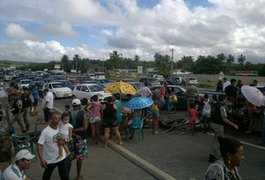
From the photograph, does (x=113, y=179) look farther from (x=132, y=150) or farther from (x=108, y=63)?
(x=108, y=63)

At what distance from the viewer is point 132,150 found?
32.7ft

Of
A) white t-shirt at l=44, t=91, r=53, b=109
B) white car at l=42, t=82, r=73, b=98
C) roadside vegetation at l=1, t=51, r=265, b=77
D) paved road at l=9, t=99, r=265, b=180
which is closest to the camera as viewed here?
paved road at l=9, t=99, r=265, b=180

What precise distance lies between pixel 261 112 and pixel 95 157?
20.3ft

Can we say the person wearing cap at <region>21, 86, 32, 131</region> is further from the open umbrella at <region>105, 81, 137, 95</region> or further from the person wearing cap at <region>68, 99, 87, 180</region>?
the person wearing cap at <region>68, 99, 87, 180</region>

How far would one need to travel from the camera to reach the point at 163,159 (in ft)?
29.0

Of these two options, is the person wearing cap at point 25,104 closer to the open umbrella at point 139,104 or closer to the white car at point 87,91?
the open umbrella at point 139,104

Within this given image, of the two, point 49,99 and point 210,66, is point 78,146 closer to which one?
point 49,99

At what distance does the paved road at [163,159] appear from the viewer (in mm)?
7613

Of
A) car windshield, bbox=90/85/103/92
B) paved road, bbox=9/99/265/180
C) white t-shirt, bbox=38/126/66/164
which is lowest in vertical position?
paved road, bbox=9/99/265/180

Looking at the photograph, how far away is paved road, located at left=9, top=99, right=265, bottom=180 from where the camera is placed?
7.61m

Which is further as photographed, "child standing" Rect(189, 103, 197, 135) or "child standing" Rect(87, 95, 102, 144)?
"child standing" Rect(189, 103, 197, 135)

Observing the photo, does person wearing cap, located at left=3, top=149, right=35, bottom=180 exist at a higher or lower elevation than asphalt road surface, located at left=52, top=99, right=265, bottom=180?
higher

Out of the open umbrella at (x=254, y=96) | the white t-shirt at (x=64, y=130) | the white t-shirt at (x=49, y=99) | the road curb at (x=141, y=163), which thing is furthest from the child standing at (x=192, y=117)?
the white t-shirt at (x=64, y=130)

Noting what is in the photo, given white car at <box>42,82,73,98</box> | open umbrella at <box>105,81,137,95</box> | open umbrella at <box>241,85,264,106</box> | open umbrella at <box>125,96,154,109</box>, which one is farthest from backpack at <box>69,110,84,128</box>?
white car at <box>42,82,73,98</box>
